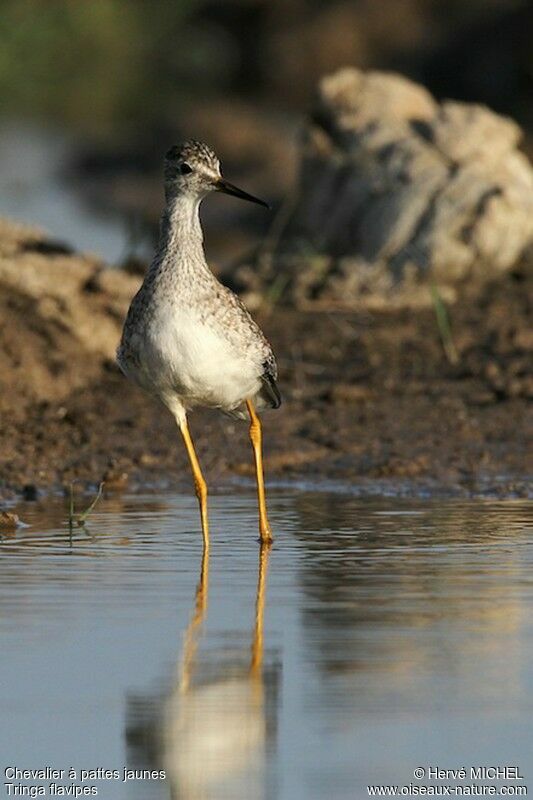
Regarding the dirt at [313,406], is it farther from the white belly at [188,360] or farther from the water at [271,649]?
the white belly at [188,360]

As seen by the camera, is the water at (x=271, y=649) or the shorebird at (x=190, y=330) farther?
the shorebird at (x=190, y=330)

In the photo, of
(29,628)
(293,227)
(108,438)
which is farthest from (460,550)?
(293,227)

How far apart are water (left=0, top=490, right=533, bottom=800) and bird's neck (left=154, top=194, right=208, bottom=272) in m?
1.11

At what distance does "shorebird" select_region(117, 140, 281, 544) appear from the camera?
26.7ft

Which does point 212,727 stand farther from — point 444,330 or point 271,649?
point 444,330

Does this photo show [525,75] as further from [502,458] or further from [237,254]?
[502,458]

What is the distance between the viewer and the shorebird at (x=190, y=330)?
8.14 meters

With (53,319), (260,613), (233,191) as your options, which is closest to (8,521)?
(233,191)

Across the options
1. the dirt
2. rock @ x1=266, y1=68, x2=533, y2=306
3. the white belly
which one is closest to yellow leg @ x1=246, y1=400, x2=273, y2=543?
the white belly

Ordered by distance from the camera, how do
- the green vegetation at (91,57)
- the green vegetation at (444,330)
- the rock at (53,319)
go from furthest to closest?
1. the green vegetation at (91,57)
2. the green vegetation at (444,330)
3. the rock at (53,319)

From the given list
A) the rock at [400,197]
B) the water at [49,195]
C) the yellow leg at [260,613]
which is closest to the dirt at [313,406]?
the rock at [400,197]

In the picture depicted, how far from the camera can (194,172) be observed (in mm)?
8758

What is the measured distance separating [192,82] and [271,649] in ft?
77.9

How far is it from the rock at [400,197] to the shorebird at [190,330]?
158 inches
